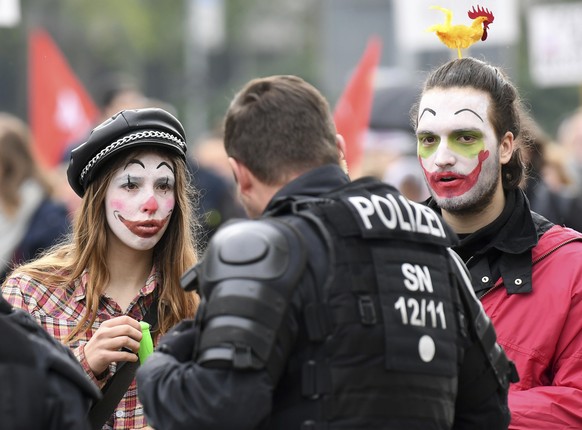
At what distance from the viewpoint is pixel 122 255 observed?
523cm

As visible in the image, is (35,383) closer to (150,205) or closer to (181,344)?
(181,344)

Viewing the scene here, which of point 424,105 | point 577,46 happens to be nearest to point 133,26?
point 577,46

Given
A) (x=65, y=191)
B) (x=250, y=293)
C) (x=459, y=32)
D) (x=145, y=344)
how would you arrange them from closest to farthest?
(x=250, y=293)
(x=145, y=344)
(x=459, y=32)
(x=65, y=191)

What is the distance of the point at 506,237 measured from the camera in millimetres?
5191

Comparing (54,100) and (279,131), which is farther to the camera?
(54,100)

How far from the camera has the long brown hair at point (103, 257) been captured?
16.7ft

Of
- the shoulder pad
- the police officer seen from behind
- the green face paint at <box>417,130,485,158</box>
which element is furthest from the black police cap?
the shoulder pad

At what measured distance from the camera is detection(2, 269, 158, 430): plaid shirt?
491cm

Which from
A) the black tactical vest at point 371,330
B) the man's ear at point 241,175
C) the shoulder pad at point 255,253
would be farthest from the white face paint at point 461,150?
the shoulder pad at point 255,253

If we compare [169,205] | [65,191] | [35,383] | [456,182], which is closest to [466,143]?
[456,182]

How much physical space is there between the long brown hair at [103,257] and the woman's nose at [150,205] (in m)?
0.12

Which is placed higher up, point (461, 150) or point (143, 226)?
point (461, 150)

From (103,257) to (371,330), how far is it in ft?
5.34

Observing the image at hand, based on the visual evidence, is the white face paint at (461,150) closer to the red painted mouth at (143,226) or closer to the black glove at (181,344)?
the red painted mouth at (143,226)
